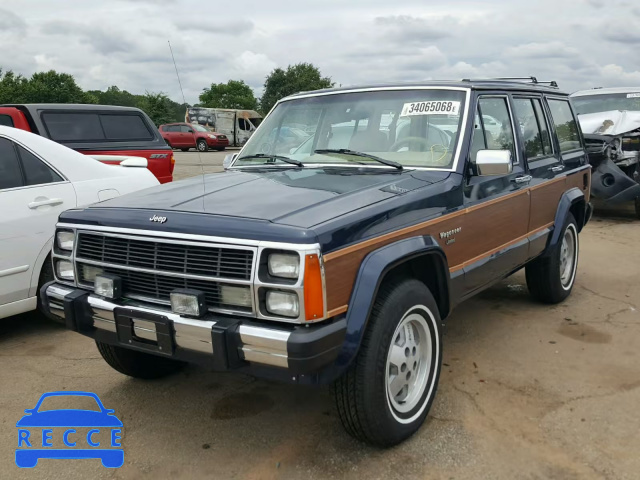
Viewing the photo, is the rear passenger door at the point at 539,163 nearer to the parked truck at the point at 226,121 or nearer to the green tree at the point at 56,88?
the parked truck at the point at 226,121

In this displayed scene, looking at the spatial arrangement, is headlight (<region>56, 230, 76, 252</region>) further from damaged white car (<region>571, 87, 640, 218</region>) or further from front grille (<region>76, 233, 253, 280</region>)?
damaged white car (<region>571, 87, 640, 218</region>)

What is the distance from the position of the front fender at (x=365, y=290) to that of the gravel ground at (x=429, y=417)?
604 mm

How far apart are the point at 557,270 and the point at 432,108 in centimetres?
208

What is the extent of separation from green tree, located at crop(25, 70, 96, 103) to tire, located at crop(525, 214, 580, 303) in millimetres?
57478

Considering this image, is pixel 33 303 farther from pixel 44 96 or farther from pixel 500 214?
pixel 44 96

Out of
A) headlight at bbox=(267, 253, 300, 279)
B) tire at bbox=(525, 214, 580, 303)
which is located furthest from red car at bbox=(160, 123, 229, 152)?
headlight at bbox=(267, 253, 300, 279)

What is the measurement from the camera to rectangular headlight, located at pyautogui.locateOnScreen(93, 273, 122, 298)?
2898mm

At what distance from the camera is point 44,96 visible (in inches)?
2164

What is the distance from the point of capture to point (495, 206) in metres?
3.92

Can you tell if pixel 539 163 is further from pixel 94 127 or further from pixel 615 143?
pixel 94 127

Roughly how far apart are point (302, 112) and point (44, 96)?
58081mm

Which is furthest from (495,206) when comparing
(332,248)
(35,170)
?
(35,170)

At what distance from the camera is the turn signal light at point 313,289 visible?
2.43m

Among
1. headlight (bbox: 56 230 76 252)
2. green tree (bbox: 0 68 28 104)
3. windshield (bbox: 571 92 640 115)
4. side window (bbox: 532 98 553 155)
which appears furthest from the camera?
green tree (bbox: 0 68 28 104)
